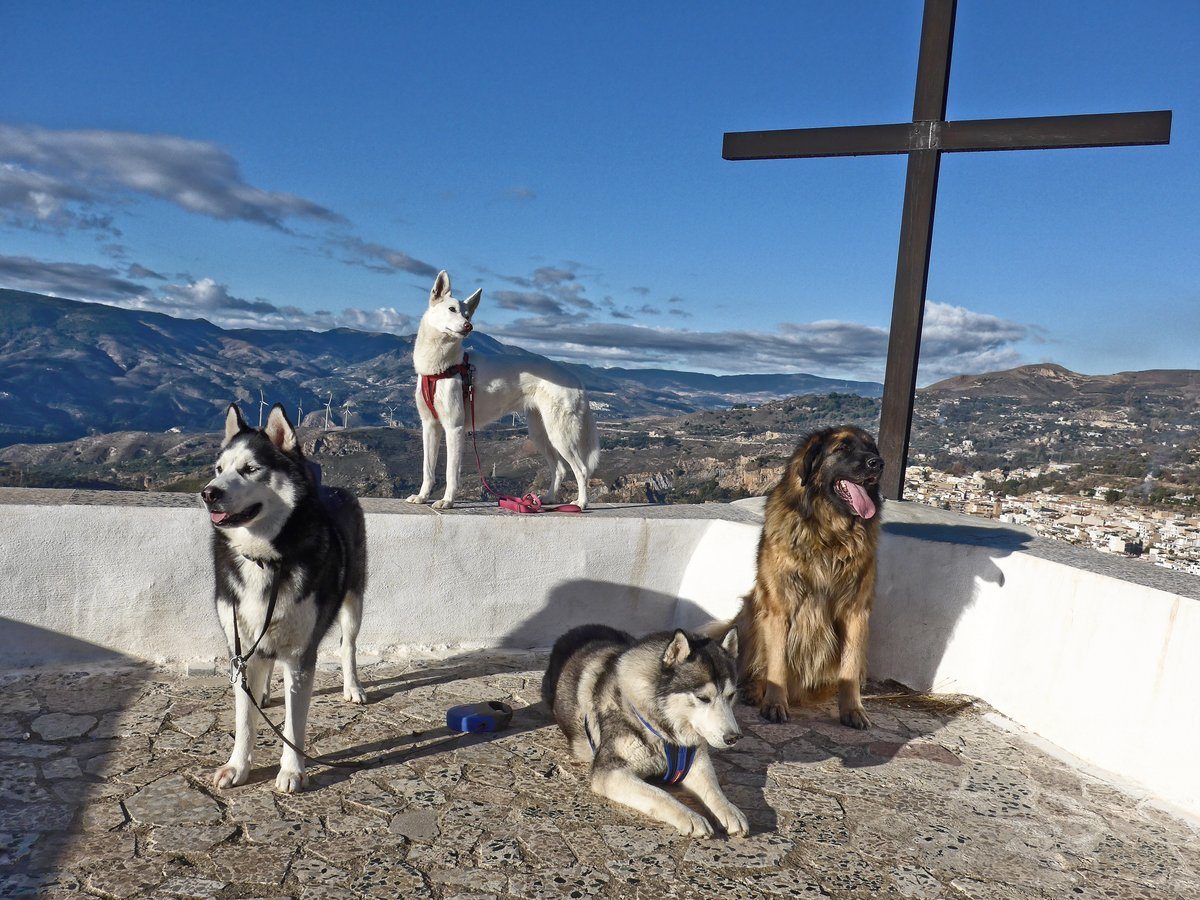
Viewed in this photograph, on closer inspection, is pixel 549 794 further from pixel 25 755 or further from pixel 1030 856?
pixel 25 755

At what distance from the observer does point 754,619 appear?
5.01m

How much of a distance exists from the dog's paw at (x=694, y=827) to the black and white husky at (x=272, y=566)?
1.77 m

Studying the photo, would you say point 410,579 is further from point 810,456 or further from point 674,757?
point 810,456

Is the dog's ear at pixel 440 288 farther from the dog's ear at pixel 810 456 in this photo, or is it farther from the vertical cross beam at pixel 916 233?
the vertical cross beam at pixel 916 233

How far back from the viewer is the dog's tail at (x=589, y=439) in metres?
6.23

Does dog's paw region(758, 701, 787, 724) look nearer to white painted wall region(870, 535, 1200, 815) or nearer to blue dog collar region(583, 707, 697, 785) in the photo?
white painted wall region(870, 535, 1200, 815)

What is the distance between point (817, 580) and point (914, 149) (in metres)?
3.73

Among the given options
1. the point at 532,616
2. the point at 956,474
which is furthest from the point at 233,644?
the point at 956,474

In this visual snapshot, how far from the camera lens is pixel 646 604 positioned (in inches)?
243

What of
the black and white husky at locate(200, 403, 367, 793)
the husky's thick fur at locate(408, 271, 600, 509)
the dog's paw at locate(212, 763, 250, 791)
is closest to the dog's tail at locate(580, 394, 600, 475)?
the husky's thick fur at locate(408, 271, 600, 509)

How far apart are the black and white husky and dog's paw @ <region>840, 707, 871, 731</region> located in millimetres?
3195

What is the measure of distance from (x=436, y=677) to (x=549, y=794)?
5.89ft

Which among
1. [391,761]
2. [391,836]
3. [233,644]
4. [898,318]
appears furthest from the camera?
[898,318]

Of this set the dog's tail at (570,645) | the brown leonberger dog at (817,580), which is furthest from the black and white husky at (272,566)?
the brown leonberger dog at (817,580)
